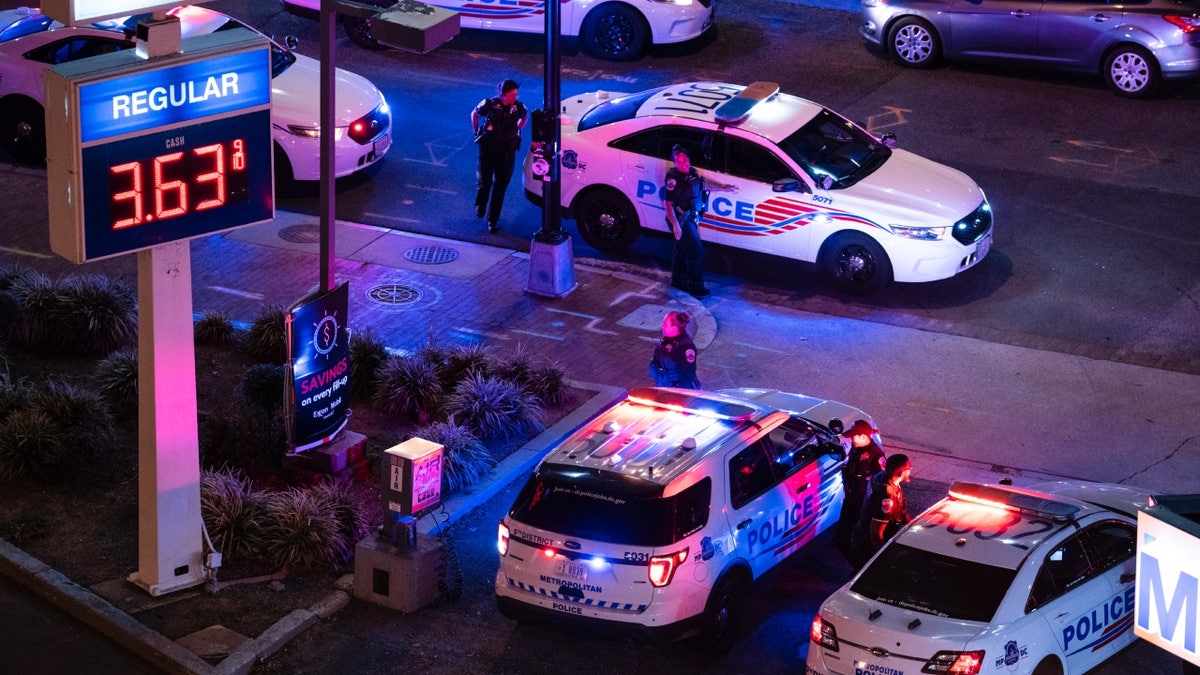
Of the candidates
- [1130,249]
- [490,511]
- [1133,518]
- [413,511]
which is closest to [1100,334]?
[1130,249]

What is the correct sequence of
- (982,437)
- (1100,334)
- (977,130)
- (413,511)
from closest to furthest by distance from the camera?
(413,511) → (982,437) → (1100,334) → (977,130)

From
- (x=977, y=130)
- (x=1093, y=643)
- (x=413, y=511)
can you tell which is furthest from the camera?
(x=977, y=130)

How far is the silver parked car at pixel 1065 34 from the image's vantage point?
849 inches

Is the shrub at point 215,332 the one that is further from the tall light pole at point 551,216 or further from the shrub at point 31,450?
the tall light pole at point 551,216

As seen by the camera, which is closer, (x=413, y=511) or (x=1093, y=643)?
(x=1093, y=643)

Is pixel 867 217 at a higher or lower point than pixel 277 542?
higher

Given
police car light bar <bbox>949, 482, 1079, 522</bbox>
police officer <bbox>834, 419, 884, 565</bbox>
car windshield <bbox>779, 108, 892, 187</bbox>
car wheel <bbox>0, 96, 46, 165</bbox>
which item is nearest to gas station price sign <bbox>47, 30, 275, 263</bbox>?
police officer <bbox>834, 419, 884, 565</bbox>

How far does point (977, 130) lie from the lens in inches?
834

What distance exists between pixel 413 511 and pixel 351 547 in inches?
40.7

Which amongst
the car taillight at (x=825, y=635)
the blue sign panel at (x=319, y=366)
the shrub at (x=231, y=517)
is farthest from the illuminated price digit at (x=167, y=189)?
the car taillight at (x=825, y=635)

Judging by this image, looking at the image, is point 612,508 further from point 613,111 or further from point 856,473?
point 613,111

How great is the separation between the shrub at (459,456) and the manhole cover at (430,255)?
450 cm

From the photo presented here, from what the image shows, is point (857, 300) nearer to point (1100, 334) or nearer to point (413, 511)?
point (1100, 334)

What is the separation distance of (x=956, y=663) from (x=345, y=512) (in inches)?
195
